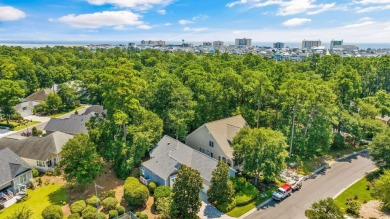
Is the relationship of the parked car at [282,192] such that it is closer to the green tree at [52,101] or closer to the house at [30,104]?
the green tree at [52,101]

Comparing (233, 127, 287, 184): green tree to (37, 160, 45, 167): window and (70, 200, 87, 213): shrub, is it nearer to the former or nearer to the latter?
(70, 200, 87, 213): shrub

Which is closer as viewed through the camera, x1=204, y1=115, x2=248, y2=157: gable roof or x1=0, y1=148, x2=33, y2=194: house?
x1=0, y1=148, x2=33, y2=194: house

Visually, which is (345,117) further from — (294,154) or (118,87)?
(118,87)

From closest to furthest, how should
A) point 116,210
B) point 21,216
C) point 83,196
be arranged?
point 21,216 < point 116,210 < point 83,196

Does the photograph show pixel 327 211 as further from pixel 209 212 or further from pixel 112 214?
pixel 112 214

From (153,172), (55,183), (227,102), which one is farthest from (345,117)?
(55,183)

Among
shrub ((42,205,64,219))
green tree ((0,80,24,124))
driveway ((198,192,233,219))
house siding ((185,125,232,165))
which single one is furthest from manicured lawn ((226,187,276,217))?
green tree ((0,80,24,124))
